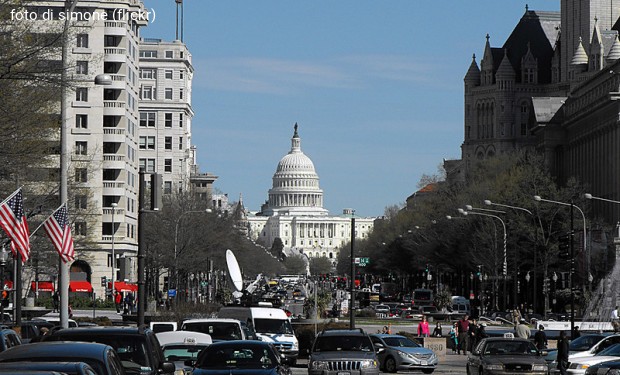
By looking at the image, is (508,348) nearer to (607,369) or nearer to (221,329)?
(221,329)

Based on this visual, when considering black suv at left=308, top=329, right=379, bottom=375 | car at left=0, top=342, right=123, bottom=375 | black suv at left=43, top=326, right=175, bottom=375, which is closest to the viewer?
car at left=0, top=342, right=123, bottom=375

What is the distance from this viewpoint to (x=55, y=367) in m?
17.4

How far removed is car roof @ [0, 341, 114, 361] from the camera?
19234mm

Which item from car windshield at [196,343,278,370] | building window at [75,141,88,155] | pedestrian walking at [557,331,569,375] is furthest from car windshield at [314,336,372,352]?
building window at [75,141,88,155]

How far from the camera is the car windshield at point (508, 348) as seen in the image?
38619 mm

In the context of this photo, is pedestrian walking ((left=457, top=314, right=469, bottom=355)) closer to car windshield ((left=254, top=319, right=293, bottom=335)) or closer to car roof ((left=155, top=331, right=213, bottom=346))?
car windshield ((left=254, top=319, right=293, bottom=335))

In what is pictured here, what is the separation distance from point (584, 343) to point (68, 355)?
29.1 meters

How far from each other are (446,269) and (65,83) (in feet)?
403

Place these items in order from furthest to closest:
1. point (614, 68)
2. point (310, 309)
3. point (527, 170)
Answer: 1. point (614, 68)
2. point (527, 170)
3. point (310, 309)

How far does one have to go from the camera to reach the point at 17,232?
36.9 meters

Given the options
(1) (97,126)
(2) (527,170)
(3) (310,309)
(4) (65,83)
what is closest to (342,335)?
(4) (65,83)

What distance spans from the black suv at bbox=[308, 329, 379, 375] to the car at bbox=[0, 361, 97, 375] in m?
18.4

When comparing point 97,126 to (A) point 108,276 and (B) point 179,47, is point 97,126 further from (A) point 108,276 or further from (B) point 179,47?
(B) point 179,47

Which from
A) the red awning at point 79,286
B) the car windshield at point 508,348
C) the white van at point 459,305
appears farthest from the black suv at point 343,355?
the white van at point 459,305
